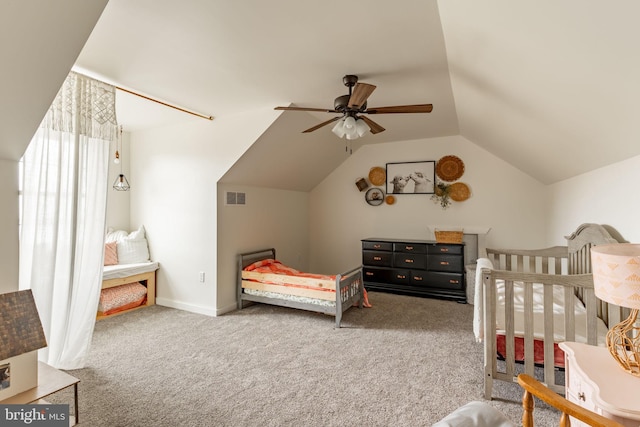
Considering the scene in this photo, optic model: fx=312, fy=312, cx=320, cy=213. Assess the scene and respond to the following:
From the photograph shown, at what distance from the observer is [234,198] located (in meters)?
4.13

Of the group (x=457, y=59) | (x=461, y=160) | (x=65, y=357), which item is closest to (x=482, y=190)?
(x=461, y=160)

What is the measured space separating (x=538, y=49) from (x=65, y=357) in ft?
12.8

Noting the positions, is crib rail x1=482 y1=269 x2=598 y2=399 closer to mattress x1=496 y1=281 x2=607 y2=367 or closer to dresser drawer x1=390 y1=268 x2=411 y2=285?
mattress x1=496 y1=281 x2=607 y2=367

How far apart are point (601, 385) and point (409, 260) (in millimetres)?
3451

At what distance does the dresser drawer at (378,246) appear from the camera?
189 inches

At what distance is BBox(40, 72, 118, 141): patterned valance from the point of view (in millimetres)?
2453

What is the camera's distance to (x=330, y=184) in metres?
5.80

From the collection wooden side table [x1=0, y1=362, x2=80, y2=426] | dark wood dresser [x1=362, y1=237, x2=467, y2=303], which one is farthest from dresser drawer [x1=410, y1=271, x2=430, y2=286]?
wooden side table [x1=0, y1=362, x2=80, y2=426]

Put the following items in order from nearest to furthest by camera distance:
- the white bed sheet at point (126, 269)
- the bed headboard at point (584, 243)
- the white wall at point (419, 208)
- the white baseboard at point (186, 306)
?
1. the bed headboard at point (584, 243)
2. the white bed sheet at point (126, 269)
3. the white baseboard at point (186, 306)
4. the white wall at point (419, 208)

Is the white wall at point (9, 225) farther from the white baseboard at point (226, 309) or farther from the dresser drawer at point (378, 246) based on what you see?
the dresser drawer at point (378, 246)

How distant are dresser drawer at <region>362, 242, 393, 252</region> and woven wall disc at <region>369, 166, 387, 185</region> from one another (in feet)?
3.61

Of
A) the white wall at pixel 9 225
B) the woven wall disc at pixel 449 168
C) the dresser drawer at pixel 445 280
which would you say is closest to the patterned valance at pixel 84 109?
the white wall at pixel 9 225

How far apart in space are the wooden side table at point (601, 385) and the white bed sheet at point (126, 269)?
4314 mm

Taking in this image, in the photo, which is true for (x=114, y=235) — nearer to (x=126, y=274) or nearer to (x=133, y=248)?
(x=133, y=248)
